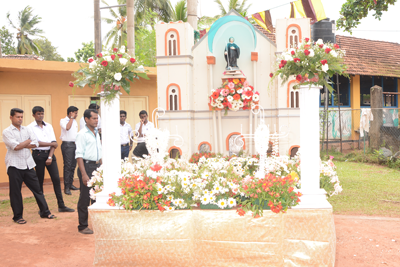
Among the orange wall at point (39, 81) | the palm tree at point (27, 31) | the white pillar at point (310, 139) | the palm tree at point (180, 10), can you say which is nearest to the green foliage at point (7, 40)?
the palm tree at point (27, 31)

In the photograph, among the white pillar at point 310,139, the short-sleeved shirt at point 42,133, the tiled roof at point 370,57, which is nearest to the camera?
the white pillar at point 310,139

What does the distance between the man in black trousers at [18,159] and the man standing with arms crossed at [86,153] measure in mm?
1183

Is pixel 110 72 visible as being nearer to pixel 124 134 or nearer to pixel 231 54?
pixel 231 54

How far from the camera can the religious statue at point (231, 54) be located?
6.80 metres

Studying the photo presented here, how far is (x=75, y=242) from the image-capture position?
4.92 metres

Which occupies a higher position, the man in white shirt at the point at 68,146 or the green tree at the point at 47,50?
the green tree at the point at 47,50

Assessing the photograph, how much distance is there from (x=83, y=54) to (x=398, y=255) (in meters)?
37.7

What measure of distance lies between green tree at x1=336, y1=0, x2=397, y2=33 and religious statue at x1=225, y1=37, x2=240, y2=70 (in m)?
6.10

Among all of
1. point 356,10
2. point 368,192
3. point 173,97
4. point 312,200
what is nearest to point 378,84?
point 356,10

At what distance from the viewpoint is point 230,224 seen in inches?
144

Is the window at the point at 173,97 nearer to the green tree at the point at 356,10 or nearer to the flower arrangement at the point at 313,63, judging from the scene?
the flower arrangement at the point at 313,63

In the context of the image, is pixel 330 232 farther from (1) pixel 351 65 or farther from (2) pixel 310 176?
(1) pixel 351 65

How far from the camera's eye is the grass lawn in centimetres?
645

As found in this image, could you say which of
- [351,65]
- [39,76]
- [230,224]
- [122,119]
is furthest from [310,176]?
[351,65]
